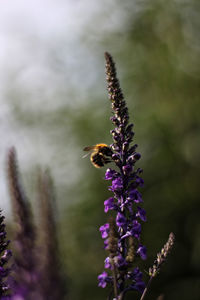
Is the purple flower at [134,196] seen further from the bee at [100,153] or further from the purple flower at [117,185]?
the bee at [100,153]

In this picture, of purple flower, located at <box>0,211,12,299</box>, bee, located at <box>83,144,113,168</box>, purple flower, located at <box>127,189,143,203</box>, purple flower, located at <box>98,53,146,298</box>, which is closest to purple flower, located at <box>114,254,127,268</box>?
purple flower, located at <box>98,53,146,298</box>

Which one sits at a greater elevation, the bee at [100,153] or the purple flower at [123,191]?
the bee at [100,153]

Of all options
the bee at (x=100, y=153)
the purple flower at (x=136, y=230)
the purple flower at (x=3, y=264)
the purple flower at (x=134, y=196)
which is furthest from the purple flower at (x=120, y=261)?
the bee at (x=100, y=153)

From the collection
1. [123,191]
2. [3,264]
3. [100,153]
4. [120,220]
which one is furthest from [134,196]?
[100,153]

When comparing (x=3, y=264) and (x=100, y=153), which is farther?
(x=100, y=153)

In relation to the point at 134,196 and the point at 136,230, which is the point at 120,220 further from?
the point at 134,196

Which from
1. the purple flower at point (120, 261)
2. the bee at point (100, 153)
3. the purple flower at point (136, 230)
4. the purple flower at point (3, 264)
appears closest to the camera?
the purple flower at point (3, 264)

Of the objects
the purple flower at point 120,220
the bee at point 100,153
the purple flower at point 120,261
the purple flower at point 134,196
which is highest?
the bee at point 100,153

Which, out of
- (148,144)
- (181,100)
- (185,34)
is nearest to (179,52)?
(185,34)

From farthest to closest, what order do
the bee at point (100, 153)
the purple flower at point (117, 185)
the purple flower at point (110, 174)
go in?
the bee at point (100, 153), the purple flower at point (110, 174), the purple flower at point (117, 185)

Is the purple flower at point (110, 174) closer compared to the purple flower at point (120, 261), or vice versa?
the purple flower at point (120, 261)

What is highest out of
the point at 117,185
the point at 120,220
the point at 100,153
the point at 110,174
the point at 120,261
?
the point at 100,153

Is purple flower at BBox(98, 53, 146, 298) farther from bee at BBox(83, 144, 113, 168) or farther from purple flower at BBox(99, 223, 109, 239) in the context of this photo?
bee at BBox(83, 144, 113, 168)
